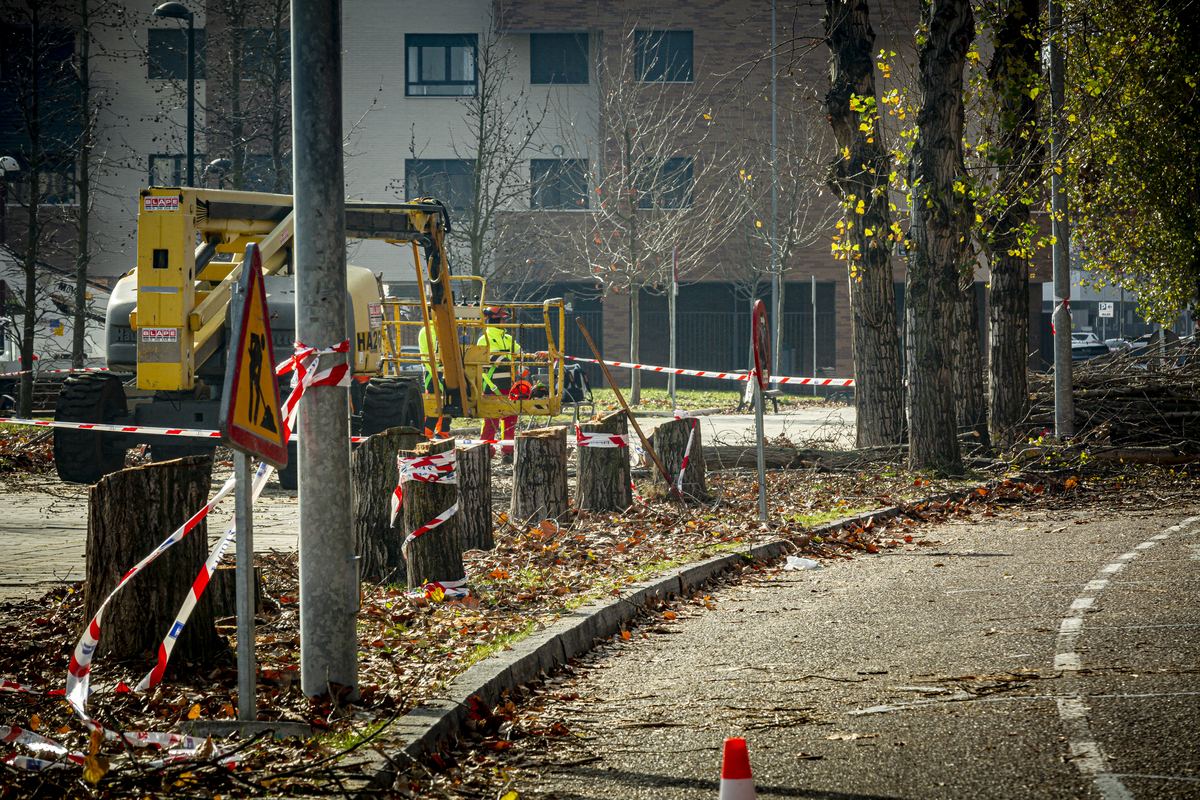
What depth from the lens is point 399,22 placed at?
3794cm

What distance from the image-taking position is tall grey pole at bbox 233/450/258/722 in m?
4.36

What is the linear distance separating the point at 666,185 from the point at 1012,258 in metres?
17.1

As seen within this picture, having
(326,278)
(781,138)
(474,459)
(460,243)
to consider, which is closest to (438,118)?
(460,243)

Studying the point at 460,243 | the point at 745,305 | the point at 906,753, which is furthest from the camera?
the point at 745,305

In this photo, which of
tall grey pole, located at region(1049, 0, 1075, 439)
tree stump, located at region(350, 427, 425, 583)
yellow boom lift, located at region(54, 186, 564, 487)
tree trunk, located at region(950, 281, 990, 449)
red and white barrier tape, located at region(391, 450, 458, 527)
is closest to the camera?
red and white barrier tape, located at region(391, 450, 458, 527)

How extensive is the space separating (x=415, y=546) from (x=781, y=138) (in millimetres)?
31021

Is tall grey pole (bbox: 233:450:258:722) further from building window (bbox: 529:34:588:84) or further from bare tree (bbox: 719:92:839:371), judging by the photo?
building window (bbox: 529:34:588:84)

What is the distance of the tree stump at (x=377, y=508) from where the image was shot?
7.43 m

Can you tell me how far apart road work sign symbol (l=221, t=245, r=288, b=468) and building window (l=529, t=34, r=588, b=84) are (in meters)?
34.9

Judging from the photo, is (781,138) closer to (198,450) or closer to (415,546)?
(198,450)

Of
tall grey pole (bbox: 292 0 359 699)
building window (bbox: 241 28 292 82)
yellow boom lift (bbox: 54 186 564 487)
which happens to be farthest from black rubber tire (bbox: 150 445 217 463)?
building window (bbox: 241 28 292 82)

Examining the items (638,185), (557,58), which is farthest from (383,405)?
(557,58)

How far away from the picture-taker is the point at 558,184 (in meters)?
38.0

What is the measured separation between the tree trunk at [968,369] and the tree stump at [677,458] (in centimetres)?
397
